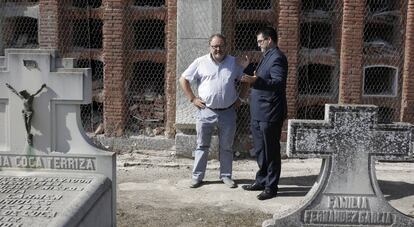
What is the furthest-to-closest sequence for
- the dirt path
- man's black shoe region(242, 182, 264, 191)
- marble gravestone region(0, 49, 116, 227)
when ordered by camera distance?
man's black shoe region(242, 182, 264, 191) → the dirt path → marble gravestone region(0, 49, 116, 227)

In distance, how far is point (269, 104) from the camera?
5.59 metres

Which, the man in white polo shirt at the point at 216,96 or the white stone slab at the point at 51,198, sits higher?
the man in white polo shirt at the point at 216,96

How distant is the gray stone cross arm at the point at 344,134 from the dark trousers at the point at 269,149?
4.42 feet

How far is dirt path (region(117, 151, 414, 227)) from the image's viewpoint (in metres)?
5.23

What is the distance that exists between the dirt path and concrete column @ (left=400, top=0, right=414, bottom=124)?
0.71 metres

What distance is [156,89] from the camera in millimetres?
7773

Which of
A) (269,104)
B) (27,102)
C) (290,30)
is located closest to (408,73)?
(290,30)

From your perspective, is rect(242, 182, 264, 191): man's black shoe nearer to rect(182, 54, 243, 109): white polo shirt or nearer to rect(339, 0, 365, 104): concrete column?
rect(182, 54, 243, 109): white polo shirt

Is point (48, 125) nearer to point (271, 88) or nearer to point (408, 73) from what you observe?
point (271, 88)

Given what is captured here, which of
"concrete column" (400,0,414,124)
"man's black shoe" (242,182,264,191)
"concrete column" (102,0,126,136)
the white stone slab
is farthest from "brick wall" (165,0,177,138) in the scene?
the white stone slab

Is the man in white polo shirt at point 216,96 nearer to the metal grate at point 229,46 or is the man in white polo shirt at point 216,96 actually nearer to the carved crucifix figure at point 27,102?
the metal grate at point 229,46

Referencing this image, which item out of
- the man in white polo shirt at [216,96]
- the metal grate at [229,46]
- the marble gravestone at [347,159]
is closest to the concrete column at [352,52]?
the metal grate at [229,46]

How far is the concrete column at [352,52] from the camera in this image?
7.27 m

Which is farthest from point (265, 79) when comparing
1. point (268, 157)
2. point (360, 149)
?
→ point (360, 149)
